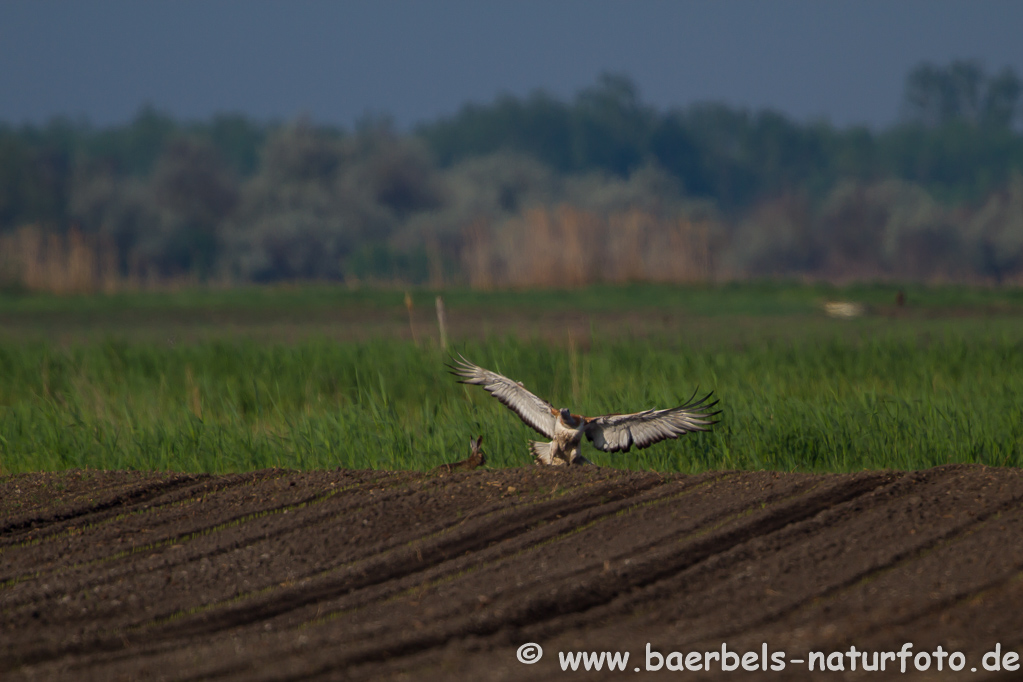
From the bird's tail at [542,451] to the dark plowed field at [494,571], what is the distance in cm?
16

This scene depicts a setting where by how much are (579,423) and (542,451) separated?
14.0 inches

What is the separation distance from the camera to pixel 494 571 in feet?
14.1

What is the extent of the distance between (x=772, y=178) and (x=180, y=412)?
56.6 m

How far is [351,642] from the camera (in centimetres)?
365

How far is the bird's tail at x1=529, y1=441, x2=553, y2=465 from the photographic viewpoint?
564cm

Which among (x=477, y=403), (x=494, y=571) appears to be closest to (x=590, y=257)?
(x=477, y=403)

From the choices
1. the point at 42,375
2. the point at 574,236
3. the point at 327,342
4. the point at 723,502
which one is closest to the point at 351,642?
the point at 723,502

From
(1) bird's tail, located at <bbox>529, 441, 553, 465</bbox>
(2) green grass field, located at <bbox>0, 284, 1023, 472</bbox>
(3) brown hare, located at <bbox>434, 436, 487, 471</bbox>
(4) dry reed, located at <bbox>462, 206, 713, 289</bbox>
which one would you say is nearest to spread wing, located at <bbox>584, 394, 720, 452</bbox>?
(1) bird's tail, located at <bbox>529, 441, 553, 465</bbox>

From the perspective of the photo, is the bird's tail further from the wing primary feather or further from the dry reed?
the dry reed

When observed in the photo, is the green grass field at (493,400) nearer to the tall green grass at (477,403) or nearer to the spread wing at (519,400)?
the tall green grass at (477,403)

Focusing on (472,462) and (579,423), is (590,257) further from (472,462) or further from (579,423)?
(579,423)

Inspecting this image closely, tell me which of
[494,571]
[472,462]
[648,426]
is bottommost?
[494,571]

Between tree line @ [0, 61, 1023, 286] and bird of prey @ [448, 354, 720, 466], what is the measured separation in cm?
2055

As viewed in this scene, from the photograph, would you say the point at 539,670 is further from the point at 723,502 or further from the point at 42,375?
the point at 42,375
